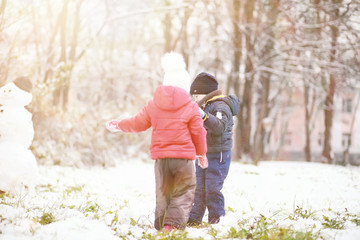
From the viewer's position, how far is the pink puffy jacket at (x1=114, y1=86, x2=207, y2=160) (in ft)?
13.1

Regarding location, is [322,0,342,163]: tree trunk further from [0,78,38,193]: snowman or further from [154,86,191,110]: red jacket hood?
[0,78,38,193]: snowman

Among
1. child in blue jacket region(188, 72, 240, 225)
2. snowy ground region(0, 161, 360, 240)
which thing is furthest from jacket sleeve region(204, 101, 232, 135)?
snowy ground region(0, 161, 360, 240)

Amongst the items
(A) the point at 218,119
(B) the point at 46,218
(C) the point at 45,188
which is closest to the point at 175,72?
(A) the point at 218,119

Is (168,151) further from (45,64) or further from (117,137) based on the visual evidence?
(117,137)

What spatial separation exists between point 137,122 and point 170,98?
0.50m

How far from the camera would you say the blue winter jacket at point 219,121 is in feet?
14.4

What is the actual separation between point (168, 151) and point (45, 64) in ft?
27.2

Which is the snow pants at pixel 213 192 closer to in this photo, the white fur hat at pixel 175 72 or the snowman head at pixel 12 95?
the white fur hat at pixel 175 72

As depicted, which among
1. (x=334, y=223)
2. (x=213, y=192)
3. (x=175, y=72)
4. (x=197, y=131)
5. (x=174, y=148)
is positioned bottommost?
(x=334, y=223)

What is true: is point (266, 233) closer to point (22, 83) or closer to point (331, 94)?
point (22, 83)

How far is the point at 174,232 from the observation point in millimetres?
3654

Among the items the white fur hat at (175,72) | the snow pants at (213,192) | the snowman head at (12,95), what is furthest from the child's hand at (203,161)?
the snowman head at (12,95)

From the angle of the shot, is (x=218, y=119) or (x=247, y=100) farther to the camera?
(x=247, y=100)

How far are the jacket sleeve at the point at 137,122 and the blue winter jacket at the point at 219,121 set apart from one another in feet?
2.28
